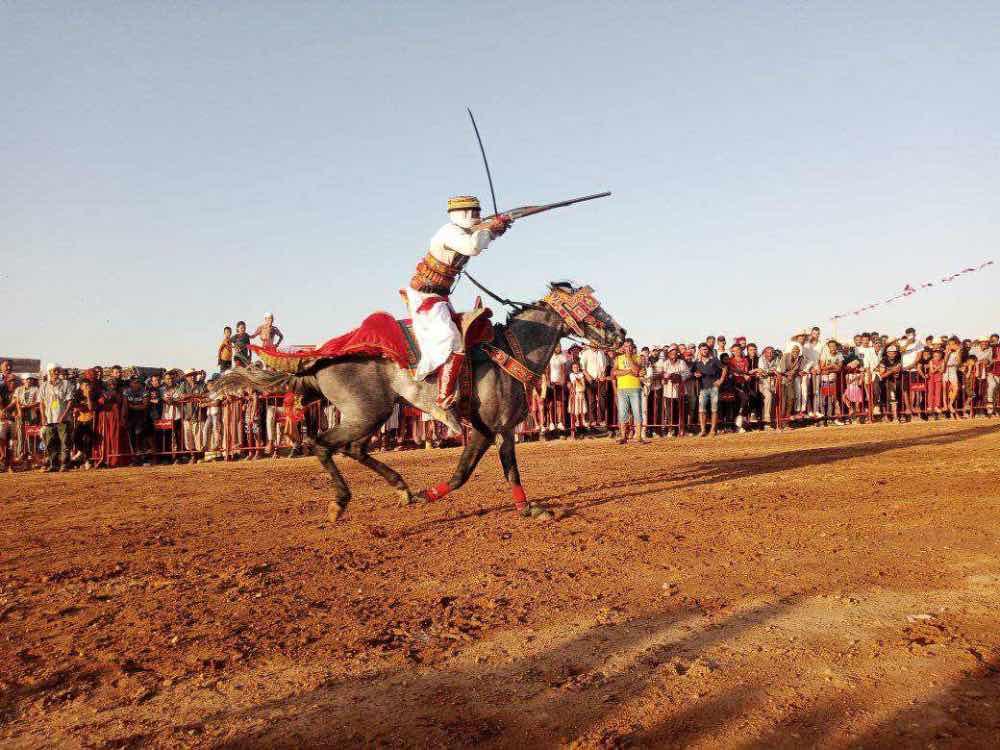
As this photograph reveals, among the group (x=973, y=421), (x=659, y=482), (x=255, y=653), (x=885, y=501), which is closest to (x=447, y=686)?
(x=255, y=653)

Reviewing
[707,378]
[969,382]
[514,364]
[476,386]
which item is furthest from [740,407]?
[476,386]

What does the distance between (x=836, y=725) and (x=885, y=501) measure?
5623 millimetres

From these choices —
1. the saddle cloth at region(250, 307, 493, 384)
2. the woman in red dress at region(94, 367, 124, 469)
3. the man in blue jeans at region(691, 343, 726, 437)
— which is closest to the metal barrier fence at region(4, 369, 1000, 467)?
the man in blue jeans at region(691, 343, 726, 437)

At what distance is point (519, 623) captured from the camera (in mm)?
4473

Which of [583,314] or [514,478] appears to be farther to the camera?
[583,314]

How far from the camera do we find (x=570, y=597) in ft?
16.2

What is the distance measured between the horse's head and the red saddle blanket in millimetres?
898

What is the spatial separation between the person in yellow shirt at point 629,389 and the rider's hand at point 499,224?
9.09 m

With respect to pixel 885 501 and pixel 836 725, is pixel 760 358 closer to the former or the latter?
pixel 885 501

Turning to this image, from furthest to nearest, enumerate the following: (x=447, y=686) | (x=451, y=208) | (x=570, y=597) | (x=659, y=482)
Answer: (x=659, y=482)
(x=451, y=208)
(x=570, y=597)
(x=447, y=686)

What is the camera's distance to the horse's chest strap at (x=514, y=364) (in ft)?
25.5

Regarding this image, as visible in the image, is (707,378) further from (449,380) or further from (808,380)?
(449,380)

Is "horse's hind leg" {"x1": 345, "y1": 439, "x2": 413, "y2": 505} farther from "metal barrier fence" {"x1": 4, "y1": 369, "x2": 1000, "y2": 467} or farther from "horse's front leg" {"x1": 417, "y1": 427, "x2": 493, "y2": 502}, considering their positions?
"metal barrier fence" {"x1": 4, "y1": 369, "x2": 1000, "y2": 467}

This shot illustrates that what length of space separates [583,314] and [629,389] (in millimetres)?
8348
